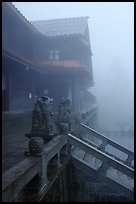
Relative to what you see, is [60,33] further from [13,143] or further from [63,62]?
[13,143]

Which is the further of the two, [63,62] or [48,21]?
[48,21]

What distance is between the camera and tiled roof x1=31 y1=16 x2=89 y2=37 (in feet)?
74.0

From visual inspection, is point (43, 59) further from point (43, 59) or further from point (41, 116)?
point (41, 116)

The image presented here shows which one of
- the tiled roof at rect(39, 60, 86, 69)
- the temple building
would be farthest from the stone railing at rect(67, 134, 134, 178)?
the tiled roof at rect(39, 60, 86, 69)

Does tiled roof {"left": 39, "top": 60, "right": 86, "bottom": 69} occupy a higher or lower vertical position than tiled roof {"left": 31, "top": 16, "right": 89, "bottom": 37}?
lower

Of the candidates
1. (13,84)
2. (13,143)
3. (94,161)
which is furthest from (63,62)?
(13,143)

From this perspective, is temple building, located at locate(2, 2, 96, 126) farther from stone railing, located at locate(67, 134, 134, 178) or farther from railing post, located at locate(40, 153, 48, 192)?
railing post, located at locate(40, 153, 48, 192)

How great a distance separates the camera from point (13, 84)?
51.1 feet

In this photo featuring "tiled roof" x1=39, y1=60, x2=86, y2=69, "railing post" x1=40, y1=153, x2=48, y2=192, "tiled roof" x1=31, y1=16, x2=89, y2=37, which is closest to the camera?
"railing post" x1=40, y1=153, x2=48, y2=192

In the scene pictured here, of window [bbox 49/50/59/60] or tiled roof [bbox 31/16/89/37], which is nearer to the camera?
window [bbox 49/50/59/60]

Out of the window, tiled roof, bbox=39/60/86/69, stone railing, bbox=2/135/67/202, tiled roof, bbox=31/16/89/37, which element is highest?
tiled roof, bbox=31/16/89/37

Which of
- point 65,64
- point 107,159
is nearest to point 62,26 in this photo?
point 65,64

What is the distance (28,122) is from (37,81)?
6.75m

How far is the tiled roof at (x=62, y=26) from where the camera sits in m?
22.6
